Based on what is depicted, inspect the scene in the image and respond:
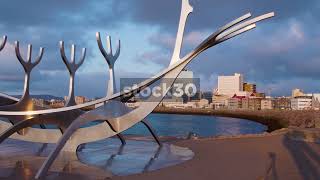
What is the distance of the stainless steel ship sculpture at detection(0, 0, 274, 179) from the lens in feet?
46.0

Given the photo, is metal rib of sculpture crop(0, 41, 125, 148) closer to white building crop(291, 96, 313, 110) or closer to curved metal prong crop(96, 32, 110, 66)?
curved metal prong crop(96, 32, 110, 66)

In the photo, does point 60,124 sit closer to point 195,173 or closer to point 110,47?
point 110,47

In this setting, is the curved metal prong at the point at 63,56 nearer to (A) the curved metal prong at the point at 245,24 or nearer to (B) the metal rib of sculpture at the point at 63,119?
(B) the metal rib of sculpture at the point at 63,119

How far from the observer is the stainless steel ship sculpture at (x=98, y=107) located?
1402cm

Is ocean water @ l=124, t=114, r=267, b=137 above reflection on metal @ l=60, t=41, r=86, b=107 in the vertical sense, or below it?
below

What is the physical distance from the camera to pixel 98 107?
604 inches

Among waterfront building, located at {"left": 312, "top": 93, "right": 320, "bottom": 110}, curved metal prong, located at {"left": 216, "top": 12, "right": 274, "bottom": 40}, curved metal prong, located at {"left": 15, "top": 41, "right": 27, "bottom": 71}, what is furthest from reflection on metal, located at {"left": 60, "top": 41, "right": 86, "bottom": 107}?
waterfront building, located at {"left": 312, "top": 93, "right": 320, "bottom": 110}

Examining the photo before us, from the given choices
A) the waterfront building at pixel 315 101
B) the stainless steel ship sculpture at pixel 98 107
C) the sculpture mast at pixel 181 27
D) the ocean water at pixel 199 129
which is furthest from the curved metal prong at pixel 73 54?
the waterfront building at pixel 315 101

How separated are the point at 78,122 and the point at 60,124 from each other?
2.26m

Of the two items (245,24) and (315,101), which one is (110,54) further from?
(315,101)

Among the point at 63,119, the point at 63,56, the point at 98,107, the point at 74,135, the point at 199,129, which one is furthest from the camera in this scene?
the point at 199,129

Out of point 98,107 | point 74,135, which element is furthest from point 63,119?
point 98,107

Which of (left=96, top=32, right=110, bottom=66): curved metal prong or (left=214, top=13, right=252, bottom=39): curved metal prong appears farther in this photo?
(left=96, top=32, right=110, bottom=66): curved metal prong

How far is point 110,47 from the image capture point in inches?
→ 645
